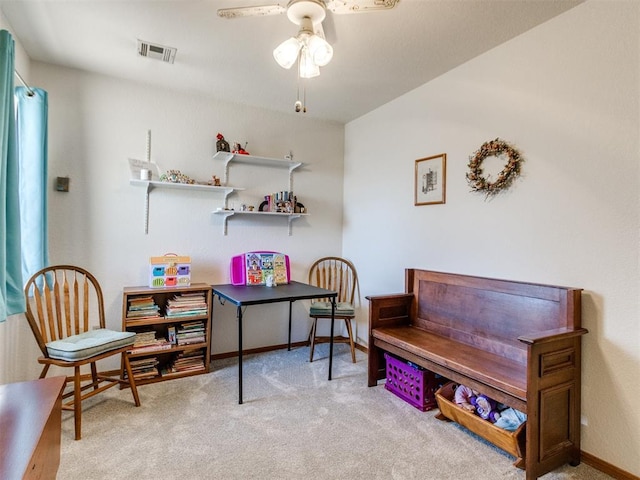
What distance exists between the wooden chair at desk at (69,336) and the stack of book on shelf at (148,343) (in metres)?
0.29

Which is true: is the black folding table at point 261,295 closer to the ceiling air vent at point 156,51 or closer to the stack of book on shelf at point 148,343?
the stack of book on shelf at point 148,343

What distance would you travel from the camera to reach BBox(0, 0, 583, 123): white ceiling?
6.44ft

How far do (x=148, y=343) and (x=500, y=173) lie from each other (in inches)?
115

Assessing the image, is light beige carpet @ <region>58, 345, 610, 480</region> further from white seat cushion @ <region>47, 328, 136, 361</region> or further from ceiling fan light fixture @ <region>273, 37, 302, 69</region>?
ceiling fan light fixture @ <region>273, 37, 302, 69</region>

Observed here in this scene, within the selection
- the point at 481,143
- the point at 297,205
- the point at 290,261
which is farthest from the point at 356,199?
the point at 481,143

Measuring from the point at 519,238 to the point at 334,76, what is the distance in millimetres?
1838

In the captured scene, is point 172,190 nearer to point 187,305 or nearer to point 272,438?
point 187,305

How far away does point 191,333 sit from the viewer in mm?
2885

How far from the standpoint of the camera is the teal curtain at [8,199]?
1.67 metres

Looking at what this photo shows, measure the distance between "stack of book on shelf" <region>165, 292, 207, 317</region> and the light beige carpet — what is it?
0.54 m

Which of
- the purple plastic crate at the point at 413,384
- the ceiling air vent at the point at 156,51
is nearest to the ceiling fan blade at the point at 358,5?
the ceiling air vent at the point at 156,51

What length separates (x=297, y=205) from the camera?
3.63m

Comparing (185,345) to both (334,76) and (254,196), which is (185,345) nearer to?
(254,196)

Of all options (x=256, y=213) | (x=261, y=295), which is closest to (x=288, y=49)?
(x=261, y=295)
